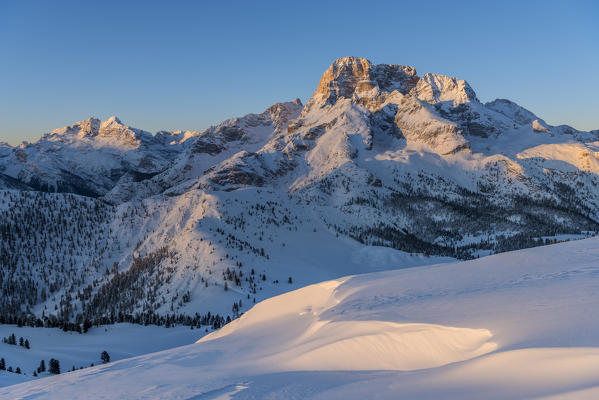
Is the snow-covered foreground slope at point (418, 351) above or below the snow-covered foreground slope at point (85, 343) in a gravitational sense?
above

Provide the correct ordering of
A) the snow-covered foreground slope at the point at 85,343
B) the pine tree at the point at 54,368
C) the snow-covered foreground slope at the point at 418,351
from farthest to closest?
the snow-covered foreground slope at the point at 85,343 → the pine tree at the point at 54,368 → the snow-covered foreground slope at the point at 418,351

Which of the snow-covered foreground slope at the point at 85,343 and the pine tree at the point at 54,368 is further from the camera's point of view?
the snow-covered foreground slope at the point at 85,343

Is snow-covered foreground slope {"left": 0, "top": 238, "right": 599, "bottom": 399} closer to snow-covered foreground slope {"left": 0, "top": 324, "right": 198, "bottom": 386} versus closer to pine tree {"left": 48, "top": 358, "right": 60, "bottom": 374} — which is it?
pine tree {"left": 48, "top": 358, "right": 60, "bottom": 374}

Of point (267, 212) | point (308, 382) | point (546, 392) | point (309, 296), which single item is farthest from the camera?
point (267, 212)

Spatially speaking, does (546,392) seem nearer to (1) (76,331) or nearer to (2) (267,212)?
(1) (76,331)

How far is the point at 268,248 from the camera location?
13775cm

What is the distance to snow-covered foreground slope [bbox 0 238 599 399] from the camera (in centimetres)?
925

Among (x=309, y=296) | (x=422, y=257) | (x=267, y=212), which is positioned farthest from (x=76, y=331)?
(x=422, y=257)

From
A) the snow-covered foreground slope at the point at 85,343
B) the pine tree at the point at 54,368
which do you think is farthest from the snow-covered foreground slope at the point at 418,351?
the snow-covered foreground slope at the point at 85,343

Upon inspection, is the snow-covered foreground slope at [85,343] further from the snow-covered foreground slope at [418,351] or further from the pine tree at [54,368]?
the snow-covered foreground slope at [418,351]

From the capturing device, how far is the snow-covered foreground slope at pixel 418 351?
9250 mm

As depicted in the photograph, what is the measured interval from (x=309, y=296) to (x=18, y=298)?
143694 millimetres

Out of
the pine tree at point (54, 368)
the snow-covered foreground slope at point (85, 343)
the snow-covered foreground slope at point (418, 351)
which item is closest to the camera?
the snow-covered foreground slope at point (418, 351)

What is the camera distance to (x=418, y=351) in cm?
1347
